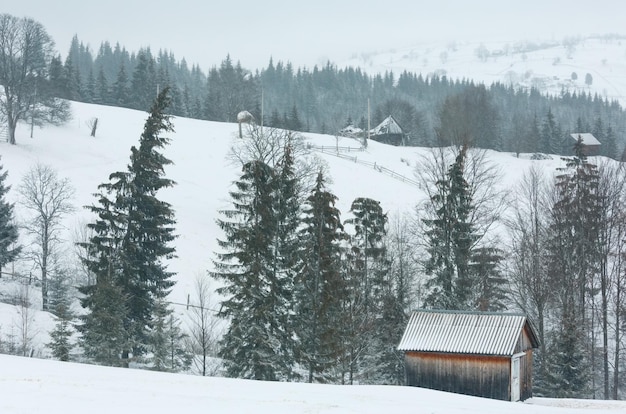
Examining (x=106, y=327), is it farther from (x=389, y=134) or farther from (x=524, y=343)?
(x=389, y=134)

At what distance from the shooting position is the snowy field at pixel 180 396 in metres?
15.5

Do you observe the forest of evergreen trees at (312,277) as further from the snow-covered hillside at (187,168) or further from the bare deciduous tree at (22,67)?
the bare deciduous tree at (22,67)

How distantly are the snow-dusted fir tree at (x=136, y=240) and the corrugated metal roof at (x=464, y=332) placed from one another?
1106cm

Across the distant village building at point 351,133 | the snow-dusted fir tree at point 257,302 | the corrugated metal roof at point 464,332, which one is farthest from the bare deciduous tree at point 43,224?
the distant village building at point 351,133

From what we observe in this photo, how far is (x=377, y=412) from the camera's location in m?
16.2

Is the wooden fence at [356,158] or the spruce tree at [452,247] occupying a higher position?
the wooden fence at [356,158]

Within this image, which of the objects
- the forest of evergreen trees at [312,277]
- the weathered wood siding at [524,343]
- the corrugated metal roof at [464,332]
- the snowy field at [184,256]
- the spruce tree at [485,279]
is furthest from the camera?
the spruce tree at [485,279]

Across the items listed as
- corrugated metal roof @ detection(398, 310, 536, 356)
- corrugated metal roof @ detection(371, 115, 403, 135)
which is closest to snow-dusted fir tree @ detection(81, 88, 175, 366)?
corrugated metal roof @ detection(398, 310, 536, 356)

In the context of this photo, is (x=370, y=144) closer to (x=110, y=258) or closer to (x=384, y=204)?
(x=384, y=204)

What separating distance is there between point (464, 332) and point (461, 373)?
5.26 feet

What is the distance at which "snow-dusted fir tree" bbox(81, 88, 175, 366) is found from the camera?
28.9 metres

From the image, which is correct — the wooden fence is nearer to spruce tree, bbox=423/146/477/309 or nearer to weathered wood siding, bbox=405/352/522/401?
spruce tree, bbox=423/146/477/309

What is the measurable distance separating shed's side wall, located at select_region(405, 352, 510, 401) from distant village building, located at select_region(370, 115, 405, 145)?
7763 centimetres

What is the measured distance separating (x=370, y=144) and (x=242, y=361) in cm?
6220
